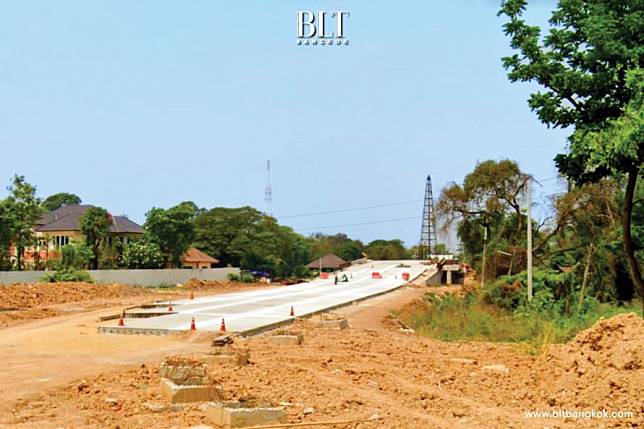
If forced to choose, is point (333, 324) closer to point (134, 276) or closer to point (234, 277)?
point (134, 276)

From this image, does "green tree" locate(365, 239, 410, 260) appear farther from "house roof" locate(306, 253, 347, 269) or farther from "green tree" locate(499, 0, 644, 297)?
"green tree" locate(499, 0, 644, 297)

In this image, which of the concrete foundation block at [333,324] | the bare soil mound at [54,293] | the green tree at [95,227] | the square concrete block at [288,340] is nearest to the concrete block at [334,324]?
the concrete foundation block at [333,324]

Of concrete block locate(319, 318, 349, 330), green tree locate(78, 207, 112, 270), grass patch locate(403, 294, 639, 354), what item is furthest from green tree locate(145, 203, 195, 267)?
concrete block locate(319, 318, 349, 330)

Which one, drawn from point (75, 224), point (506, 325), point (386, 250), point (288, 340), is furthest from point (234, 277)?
point (386, 250)

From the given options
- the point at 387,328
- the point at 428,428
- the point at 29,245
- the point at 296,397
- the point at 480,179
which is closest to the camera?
the point at 428,428

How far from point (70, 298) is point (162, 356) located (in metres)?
24.4

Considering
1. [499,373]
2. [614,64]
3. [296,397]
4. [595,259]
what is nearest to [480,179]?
[595,259]

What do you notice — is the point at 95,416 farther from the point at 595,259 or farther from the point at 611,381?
the point at 595,259

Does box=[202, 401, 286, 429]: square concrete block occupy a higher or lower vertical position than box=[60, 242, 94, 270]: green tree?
lower

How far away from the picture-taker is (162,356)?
1623 cm

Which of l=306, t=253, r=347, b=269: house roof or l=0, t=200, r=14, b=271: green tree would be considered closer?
l=0, t=200, r=14, b=271: green tree

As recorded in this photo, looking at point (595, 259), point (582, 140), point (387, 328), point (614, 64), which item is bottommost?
point (387, 328)

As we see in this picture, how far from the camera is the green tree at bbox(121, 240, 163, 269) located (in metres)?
58.7

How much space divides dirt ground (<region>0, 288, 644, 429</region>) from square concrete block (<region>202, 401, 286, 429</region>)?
0.67 ft
